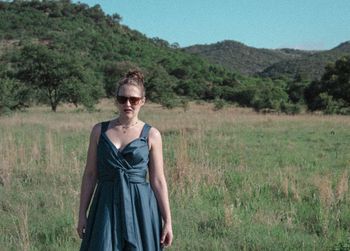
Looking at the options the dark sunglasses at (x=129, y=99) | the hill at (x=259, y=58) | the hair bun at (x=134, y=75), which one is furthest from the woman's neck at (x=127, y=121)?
the hill at (x=259, y=58)

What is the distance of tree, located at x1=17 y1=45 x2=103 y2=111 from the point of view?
87.5 feet

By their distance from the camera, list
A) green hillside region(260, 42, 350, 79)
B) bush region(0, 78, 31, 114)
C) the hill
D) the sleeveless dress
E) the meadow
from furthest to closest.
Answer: the hill < green hillside region(260, 42, 350, 79) < bush region(0, 78, 31, 114) < the meadow < the sleeveless dress

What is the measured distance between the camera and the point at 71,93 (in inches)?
1046

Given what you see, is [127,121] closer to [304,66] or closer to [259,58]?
[304,66]

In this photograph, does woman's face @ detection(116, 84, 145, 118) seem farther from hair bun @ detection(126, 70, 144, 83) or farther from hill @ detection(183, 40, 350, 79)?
hill @ detection(183, 40, 350, 79)

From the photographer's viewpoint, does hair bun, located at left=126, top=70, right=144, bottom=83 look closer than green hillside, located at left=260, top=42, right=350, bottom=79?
Yes

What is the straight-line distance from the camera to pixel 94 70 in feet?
155

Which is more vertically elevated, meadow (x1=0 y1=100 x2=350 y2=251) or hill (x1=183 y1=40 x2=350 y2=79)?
hill (x1=183 y1=40 x2=350 y2=79)

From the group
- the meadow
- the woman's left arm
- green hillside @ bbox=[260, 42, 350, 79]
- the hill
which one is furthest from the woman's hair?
the hill

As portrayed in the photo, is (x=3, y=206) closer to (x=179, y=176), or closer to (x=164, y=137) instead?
(x=179, y=176)

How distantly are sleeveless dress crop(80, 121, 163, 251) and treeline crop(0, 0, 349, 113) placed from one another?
1.11 m

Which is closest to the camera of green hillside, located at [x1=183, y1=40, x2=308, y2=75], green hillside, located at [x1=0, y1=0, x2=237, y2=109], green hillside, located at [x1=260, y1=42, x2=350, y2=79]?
green hillside, located at [x1=0, y1=0, x2=237, y2=109]

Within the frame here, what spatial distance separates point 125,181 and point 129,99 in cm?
50

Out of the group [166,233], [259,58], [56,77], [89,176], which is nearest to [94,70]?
[56,77]
